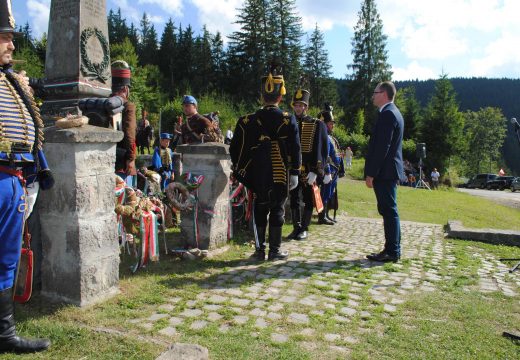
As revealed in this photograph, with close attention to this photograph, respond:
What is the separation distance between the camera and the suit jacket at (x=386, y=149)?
5223 mm

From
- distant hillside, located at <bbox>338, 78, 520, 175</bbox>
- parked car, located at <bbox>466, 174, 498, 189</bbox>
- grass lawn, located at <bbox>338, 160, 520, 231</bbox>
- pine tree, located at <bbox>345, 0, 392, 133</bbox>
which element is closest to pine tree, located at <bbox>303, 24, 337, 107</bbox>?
pine tree, located at <bbox>345, 0, 392, 133</bbox>

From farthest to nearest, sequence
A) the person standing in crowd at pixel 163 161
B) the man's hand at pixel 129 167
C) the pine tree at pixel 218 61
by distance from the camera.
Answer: the pine tree at pixel 218 61 → the person standing in crowd at pixel 163 161 → the man's hand at pixel 129 167

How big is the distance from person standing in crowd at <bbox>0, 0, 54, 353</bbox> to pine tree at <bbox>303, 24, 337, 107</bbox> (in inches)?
2409

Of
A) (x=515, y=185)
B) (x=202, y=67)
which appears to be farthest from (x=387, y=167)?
(x=202, y=67)

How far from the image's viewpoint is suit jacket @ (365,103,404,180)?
5.22m

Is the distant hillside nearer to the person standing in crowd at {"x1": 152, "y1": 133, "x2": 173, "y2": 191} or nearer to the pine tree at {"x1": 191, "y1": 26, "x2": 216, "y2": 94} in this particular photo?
the pine tree at {"x1": 191, "y1": 26, "x2": 216, "y2": 94}

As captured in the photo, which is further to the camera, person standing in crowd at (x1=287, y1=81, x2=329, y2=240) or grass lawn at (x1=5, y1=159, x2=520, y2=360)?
person standing in crowd at (x1=287, y1=81, x2=329, y2=240)

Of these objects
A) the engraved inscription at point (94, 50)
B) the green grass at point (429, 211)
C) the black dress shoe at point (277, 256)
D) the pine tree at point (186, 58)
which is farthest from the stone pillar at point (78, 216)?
the pine tree at point (186, 58)

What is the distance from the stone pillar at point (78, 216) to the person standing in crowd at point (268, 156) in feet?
6.19

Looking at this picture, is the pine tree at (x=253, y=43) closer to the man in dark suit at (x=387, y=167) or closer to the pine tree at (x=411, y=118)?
the pine tree at (x=411, y=118)

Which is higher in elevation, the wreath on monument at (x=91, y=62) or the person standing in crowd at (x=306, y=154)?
the wreath on monument at (x=91, y=62)

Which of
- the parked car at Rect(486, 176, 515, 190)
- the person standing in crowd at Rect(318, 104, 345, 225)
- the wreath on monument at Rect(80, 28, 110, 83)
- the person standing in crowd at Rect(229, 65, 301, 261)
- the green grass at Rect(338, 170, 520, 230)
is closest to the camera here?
the wreath on monument at Rect(80, 28, 110, 83)

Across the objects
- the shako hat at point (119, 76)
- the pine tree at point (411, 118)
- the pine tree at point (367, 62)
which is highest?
the pine tree at point (367, 62)

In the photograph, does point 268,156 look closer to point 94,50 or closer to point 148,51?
point 94,50
